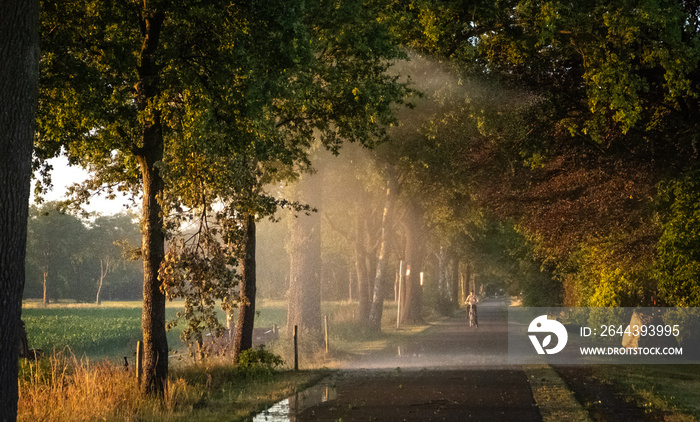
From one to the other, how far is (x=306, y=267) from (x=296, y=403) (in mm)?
15928

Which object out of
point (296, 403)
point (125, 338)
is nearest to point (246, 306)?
point (296, 403)

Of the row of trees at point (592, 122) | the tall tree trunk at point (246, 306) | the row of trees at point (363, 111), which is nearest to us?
the row of trees at point (363, 111)

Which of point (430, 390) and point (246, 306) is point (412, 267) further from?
point (430, 390)

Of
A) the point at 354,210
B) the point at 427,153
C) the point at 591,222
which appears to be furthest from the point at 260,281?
the point at 591,222

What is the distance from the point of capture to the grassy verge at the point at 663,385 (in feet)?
42.3

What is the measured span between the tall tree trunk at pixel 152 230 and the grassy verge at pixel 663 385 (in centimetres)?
844

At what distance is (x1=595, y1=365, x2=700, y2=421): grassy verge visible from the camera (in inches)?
508

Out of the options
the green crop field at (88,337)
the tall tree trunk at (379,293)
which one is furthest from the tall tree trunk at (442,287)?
the green crop field at (88,337)

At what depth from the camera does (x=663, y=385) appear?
16.4 m

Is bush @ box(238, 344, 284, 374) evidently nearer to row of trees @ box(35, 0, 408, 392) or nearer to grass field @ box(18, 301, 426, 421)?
grass field @ box(18, 301, 426, 421)

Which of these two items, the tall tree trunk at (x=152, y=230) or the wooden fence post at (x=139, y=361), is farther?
the wooden fence post at (x=139, y=361)

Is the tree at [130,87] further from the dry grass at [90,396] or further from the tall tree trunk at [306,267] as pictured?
the tall tree trunk at [306,267]

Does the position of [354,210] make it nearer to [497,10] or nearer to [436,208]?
[436,208]

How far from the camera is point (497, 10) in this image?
17.8m
